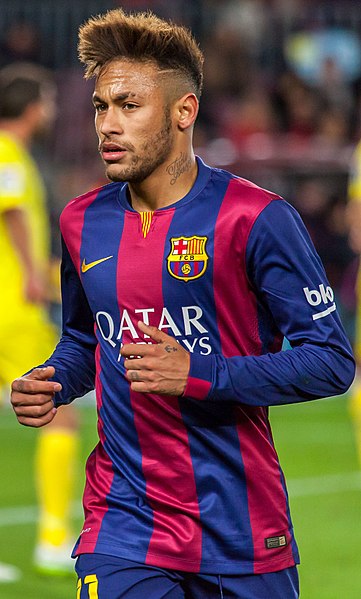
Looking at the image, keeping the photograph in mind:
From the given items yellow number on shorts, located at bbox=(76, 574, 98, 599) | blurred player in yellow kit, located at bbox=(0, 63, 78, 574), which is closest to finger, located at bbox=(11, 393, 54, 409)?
yellow number on shorts, located at bbox=(76, 574, 98, 599)

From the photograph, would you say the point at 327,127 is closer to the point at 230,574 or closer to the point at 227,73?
the point at 227,73

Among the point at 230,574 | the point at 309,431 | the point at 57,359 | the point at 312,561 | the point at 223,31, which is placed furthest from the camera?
the point at 223,31

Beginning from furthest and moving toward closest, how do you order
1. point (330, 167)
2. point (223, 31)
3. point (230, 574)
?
point (223, 31) < point (330, 167) < point (230, 574)

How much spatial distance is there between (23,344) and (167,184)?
368 centimetres

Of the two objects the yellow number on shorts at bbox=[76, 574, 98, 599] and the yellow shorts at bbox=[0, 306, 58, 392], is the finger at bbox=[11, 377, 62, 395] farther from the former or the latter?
the yellow shorts at bbox=[0, 306, 58, 392]

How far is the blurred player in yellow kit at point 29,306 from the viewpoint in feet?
22.7

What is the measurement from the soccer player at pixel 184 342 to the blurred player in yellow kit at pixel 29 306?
10.2 ft

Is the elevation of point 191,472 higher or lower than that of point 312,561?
higher

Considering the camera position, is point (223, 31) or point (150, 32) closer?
point (150, 32)

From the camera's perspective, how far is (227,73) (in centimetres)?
1712

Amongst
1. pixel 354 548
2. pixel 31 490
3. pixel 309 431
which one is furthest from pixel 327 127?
pixel 354 548

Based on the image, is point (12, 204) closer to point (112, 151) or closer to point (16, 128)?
point (16, 128)

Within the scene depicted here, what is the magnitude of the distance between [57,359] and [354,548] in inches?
155

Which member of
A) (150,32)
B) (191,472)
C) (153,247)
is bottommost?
(191,472)
